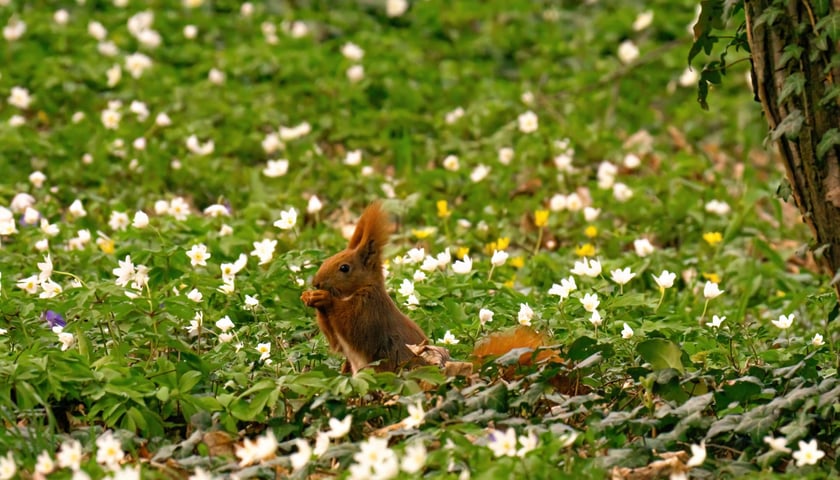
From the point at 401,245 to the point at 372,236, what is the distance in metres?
1.76

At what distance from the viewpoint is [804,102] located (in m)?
3.59

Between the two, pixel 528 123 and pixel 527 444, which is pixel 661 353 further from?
pixel 528 123

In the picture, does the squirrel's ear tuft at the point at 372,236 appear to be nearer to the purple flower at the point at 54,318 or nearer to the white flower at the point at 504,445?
the purple flower at the point at 54,318

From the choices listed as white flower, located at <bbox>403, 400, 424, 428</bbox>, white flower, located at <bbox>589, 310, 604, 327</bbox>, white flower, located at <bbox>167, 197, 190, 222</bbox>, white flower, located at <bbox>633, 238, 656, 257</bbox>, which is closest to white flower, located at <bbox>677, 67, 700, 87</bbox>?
white flower, located at <bbox>633, 238, 656, 257</bbox>

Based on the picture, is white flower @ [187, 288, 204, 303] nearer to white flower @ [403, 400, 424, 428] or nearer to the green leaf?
white flower @ [403, 400, 424, 428]

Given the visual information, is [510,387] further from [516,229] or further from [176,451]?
[516,229]

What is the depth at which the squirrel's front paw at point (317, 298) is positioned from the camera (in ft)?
13.7

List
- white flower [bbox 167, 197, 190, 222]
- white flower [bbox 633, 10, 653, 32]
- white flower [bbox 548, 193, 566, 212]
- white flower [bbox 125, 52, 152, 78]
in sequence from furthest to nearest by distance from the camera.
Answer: white flower [bbox 633, 10, 653, 32] < white flower [bbox 125, 52, 152, 78] < white flower [bbox 548, 193, 566, 212] < white flower [bbox 167, 197, 190, 222]

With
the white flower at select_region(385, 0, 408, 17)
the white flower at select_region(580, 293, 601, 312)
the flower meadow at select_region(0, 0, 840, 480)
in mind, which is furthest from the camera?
the white flower at select_region(385, 0, 408, 17)

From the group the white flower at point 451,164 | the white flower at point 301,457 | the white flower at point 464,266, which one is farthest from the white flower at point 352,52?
the white flower at point 301,457

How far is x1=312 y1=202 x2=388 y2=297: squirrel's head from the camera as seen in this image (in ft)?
13.9

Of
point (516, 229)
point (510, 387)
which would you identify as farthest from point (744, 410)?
point (516, 229)

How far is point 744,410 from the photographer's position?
3.79 meters

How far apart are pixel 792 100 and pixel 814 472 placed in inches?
41.2
